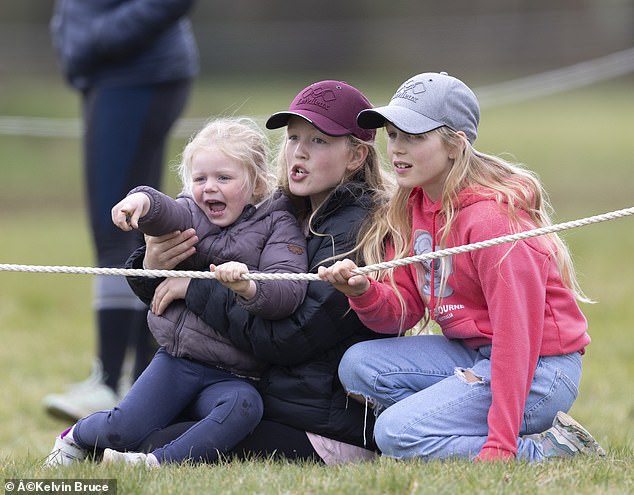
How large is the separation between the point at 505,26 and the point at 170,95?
24719 mm

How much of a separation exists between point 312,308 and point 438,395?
474mm

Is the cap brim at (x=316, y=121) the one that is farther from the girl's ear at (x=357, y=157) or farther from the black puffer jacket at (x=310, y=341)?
the black puffer jacket at (x=310, y=341)

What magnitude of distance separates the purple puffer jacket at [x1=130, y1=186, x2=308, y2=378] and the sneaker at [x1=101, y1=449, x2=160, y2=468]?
1.24 ft

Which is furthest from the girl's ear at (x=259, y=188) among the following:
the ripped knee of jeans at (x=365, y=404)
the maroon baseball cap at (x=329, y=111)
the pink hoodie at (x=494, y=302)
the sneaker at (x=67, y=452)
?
the sneaker at (x=67, y=452)

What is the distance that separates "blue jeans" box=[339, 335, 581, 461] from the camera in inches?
134

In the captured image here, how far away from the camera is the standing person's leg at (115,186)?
5.32m

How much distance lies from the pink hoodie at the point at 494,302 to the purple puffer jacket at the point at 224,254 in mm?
307

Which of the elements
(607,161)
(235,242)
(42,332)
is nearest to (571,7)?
(607,161)

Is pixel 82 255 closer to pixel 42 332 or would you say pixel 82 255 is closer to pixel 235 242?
pixel 42 332

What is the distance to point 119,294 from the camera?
17.7ft

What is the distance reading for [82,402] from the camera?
522 centimetres

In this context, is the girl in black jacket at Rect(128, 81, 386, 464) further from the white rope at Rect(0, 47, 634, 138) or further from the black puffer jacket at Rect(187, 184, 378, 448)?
the white rope at Rect(0, 47, 634, 138)

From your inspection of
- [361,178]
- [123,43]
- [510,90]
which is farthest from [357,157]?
[510,90]

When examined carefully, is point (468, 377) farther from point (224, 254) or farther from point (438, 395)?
point (224, 254)
